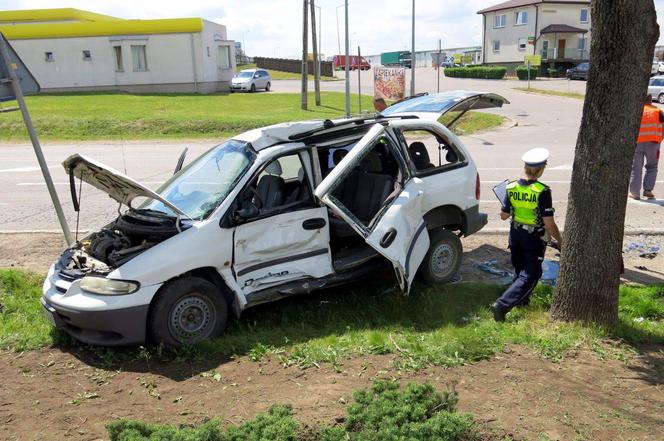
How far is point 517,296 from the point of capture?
17.9 feet

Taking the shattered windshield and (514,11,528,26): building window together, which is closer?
the shattered windshield

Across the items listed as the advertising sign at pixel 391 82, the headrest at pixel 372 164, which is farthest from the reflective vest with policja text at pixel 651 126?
the advertising sign at pixel 391 82

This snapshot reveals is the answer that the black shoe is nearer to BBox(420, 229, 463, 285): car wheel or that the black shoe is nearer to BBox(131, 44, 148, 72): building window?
BBox(420, 229, 463, 285): car wheel

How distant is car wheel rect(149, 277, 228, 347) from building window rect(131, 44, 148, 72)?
35.4 meters

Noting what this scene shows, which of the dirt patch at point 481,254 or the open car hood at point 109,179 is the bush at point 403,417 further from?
the dirt patch at point 481,254

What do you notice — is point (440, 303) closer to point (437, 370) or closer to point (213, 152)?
point (437, 370)

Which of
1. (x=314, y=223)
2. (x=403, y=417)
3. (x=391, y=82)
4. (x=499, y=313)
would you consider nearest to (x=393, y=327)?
(x=499, y=313)

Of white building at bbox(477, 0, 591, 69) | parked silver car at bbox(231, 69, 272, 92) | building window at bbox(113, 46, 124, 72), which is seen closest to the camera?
building window at bbox(113, 46, 124, 72)

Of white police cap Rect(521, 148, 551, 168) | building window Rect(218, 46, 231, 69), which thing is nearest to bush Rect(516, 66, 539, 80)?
building window Rect(218, 46, 231, 69)

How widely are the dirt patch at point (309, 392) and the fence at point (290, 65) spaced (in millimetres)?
60242

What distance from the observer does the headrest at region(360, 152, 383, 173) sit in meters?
6.64

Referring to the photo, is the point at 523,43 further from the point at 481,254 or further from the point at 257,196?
the point at 257,196

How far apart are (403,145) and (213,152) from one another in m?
1.96

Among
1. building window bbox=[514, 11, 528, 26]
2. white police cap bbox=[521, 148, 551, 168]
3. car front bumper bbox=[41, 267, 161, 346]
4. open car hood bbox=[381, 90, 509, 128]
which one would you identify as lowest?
car front bumper bbox=[41, 267, 161, 346]
